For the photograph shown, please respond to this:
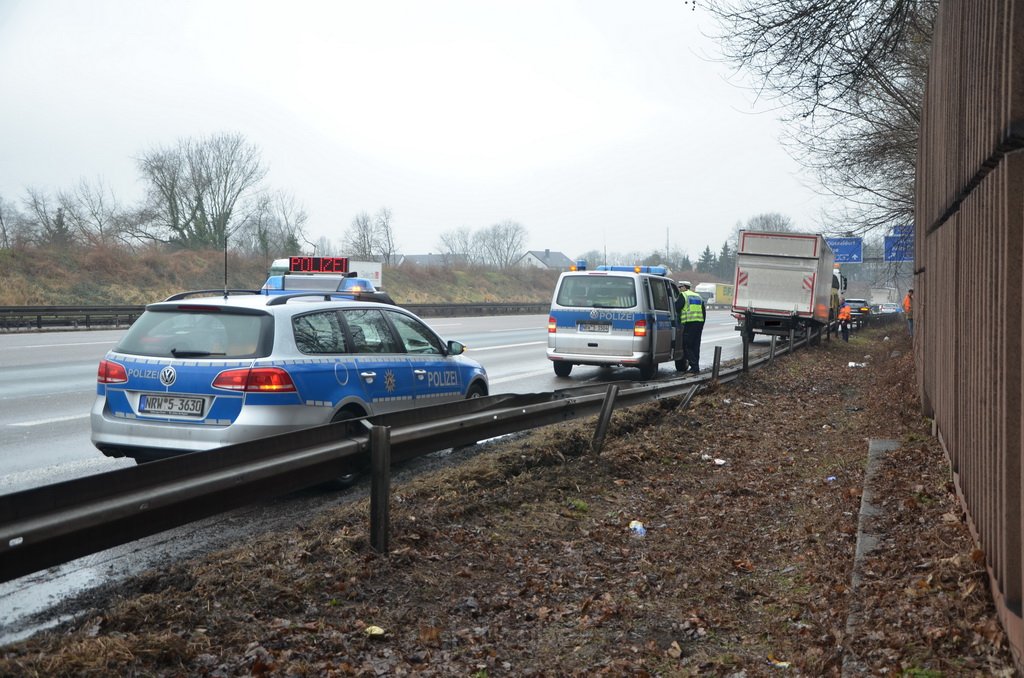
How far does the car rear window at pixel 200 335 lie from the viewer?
725 centimetres

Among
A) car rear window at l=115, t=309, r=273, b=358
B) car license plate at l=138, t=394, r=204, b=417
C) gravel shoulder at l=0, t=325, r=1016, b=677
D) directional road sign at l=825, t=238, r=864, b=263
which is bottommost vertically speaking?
gravel shoulder at l=0, t=325, r=1016, b=677

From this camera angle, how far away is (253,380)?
279 inches

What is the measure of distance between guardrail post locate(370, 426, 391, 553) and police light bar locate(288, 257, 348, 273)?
1656cm

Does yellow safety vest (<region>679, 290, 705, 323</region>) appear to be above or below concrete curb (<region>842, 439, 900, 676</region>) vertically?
above

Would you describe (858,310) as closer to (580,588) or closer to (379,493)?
(580,588)

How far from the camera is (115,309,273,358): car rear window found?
7.25 metres

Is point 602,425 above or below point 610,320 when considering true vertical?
below

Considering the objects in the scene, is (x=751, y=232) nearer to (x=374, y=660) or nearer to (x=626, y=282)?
(x=626, y=282)

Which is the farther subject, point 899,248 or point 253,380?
point 899,248

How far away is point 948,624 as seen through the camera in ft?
13.1

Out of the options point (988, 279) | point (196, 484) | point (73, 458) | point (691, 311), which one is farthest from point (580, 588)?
point (691, 311)

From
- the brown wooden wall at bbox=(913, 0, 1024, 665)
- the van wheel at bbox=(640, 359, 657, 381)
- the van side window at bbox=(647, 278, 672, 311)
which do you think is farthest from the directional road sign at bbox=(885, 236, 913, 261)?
the brown wooden wall at bbox=(913, 0, 1024, 665)

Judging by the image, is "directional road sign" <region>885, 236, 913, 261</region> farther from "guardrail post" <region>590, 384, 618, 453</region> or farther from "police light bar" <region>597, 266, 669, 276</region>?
"guardrail post" <region>590, 384, 618, 453</region>

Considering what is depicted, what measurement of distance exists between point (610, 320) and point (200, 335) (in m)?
10.6
